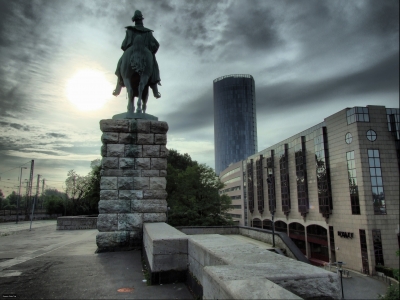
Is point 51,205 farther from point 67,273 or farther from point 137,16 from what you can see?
point 67,273

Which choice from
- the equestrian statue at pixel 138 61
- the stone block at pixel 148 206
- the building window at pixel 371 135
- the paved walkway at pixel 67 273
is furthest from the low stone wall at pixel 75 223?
the building window at pixel 371 135

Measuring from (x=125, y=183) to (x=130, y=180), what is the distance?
5.9 inches

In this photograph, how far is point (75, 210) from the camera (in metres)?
32.2

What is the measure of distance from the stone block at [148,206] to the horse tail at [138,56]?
373 cm

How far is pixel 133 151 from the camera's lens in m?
7.53

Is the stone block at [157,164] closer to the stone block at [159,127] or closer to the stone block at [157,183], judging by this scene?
the stone block at [157,183]

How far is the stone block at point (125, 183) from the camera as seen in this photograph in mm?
7352

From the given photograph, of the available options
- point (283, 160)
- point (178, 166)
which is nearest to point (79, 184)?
point (178, 166)

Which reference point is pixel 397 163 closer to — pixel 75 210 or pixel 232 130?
pixel 75 210

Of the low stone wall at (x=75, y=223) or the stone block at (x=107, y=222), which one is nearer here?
the stone block at (x=107, y=222)

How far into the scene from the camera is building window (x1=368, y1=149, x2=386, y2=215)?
1.69 metres

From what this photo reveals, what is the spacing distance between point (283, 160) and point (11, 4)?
155ft

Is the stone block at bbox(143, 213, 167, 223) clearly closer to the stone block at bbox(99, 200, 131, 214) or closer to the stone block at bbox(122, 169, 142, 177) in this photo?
the stone block at bbox(99, 200, 131, 214)

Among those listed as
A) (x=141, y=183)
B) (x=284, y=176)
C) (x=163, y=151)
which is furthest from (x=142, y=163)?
(x=284, y=176)
